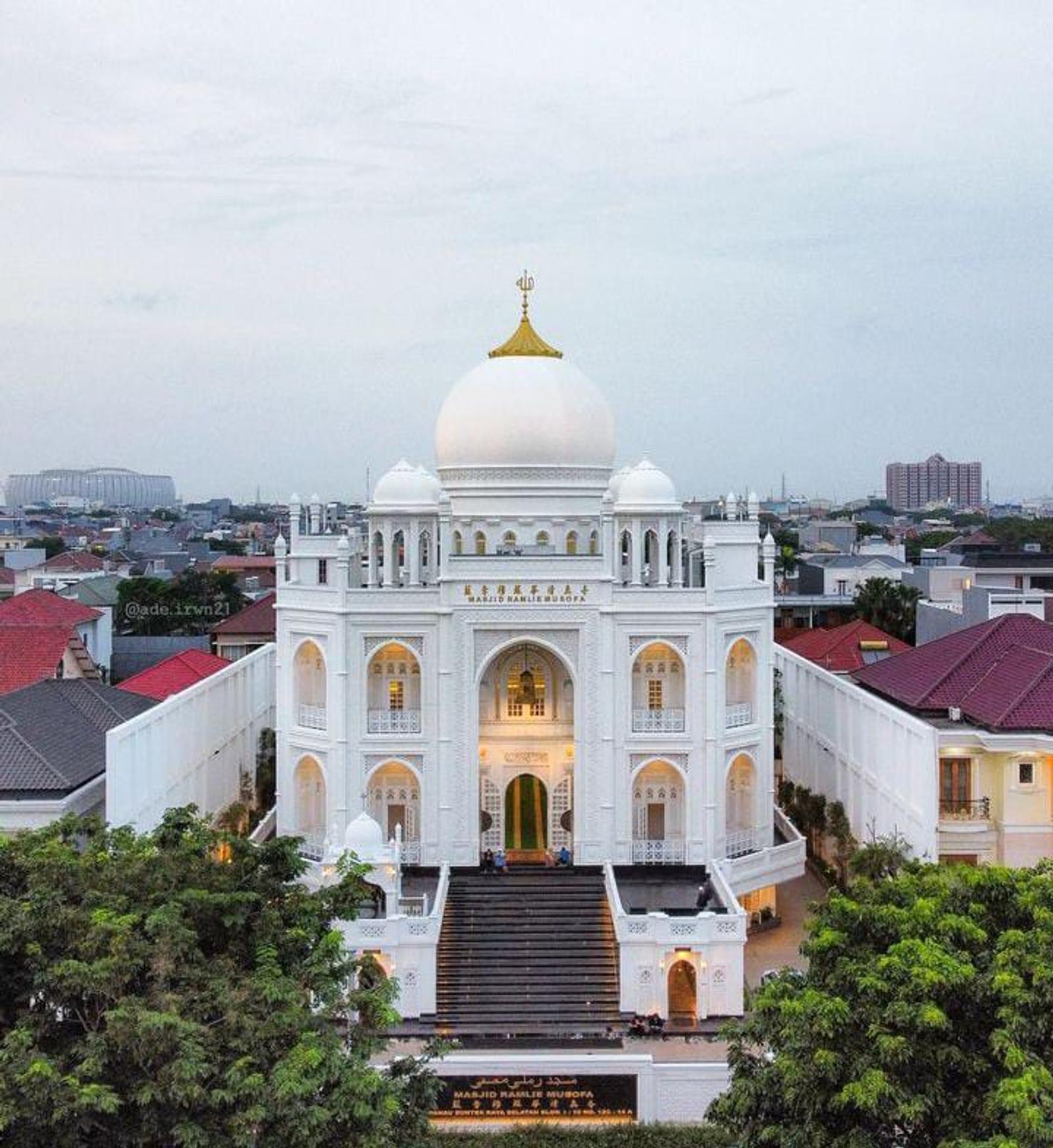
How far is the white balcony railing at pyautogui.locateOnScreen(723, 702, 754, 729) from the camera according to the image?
121ft

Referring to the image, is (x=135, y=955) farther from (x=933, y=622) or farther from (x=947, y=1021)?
(x=933, y=622)

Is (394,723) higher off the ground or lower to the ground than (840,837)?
higher

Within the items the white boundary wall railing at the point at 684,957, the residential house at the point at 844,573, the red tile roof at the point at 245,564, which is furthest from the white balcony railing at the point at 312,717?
the red tile roof at the point at 245,564

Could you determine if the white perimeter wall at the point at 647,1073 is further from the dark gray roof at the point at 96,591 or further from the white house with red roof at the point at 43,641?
the dark gray roof at the point at 96,591

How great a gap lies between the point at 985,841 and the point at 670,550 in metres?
11.5

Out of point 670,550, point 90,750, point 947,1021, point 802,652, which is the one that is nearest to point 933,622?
point 802,652

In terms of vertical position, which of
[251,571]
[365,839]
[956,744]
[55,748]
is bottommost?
[365,839]

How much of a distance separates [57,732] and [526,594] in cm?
1283

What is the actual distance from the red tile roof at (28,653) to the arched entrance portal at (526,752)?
15734 millimetres

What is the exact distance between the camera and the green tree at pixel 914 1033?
15.6 meters

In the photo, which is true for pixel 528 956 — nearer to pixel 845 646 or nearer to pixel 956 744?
pixel 956 744

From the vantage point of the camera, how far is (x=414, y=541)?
3656 cm

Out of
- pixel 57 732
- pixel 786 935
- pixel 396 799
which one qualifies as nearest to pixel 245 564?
pixel 57 732

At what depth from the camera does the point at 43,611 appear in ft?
185
